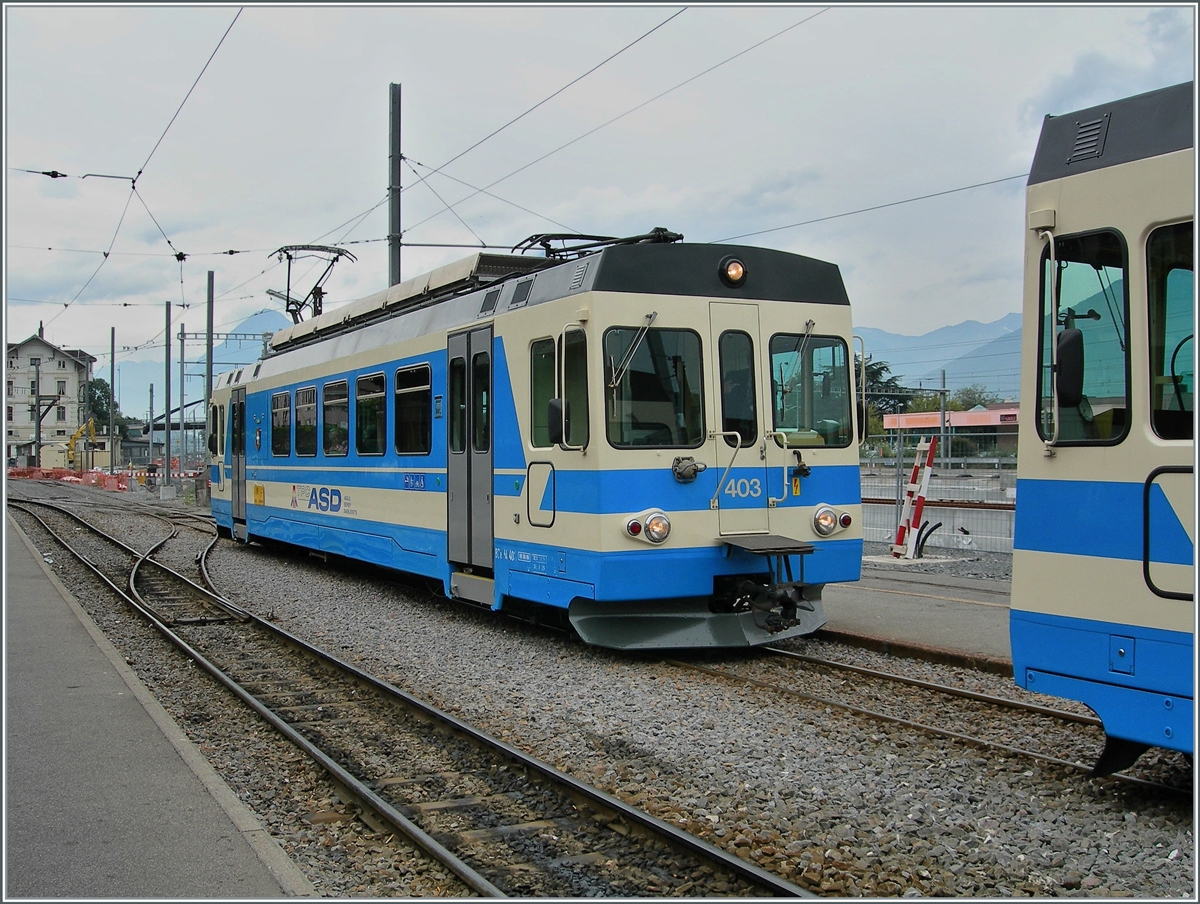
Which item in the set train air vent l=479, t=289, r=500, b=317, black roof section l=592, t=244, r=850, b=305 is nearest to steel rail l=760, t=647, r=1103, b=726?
black roof section l=592, t=244, r=850, b=305

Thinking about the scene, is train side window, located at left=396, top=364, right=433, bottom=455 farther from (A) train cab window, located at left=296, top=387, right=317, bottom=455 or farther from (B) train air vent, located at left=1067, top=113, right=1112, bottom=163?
(B) train air vent, located at left=1067, top=113, right=1112, bottom=163

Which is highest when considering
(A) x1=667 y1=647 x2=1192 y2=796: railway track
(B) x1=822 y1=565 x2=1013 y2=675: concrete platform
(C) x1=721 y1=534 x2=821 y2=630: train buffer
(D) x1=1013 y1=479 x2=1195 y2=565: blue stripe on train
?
(D) x1=1013 y1=479 x2=1195 y2=565: blue stripe on train

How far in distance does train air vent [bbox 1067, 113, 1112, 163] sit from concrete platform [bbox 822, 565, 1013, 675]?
14.1 ft

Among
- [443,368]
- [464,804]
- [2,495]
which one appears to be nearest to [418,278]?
[443,368]

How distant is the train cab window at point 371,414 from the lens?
1210 centimetres

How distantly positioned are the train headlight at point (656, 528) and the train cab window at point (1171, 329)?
13.6 ft

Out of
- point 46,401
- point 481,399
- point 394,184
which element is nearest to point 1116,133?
point 481,399

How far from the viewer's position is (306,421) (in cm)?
1492

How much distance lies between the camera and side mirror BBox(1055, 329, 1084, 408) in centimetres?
480

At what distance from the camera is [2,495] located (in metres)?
8.67

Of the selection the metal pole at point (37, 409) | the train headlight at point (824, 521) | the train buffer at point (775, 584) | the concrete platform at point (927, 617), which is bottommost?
the concrete platform at point (927, 617)

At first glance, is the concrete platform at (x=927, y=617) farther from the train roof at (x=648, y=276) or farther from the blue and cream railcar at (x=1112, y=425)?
the blue and cream railcar at (x=1112, y=425)

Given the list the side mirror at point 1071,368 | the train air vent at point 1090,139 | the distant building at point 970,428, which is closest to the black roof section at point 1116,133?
the train air vent at point 1090,139

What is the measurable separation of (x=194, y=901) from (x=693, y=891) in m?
1.94
